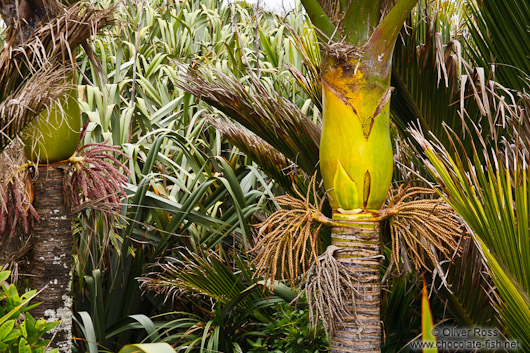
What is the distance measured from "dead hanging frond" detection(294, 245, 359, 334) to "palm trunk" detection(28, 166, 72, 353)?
92 cm

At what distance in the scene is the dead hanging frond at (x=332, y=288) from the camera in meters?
1.67

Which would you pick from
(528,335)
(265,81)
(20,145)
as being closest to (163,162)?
(265,81)

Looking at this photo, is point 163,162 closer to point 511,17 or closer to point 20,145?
point 20,145

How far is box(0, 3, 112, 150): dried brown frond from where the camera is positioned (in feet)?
5.50

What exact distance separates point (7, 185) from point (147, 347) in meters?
0.73

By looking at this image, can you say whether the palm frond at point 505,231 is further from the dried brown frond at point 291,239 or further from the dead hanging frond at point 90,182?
the dead hanging frond at point 90,182

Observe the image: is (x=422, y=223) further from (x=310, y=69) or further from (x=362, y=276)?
(x=310, y=69)

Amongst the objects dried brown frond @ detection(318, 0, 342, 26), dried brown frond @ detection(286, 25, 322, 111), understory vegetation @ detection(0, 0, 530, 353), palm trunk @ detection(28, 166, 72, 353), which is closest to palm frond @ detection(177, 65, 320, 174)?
understory vegetation @ detection(0, 0, 530, 353)

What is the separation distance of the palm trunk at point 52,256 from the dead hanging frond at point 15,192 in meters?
0.04

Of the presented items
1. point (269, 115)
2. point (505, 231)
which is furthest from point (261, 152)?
point (505, 231)

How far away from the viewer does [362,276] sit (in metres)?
1.73

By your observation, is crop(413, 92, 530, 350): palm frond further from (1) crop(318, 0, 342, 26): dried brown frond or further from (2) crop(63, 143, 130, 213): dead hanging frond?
(2) crop(63, 143, 130, 213): dead hanging frond

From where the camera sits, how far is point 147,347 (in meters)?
1.68

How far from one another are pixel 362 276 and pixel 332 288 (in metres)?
0.12
